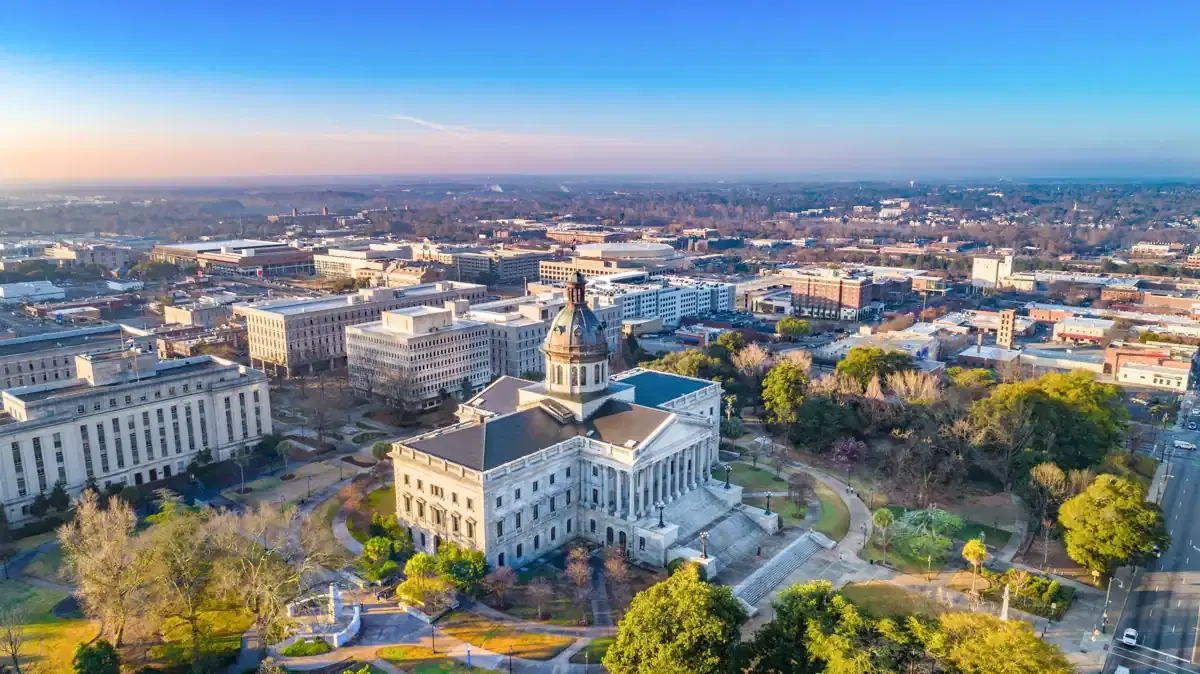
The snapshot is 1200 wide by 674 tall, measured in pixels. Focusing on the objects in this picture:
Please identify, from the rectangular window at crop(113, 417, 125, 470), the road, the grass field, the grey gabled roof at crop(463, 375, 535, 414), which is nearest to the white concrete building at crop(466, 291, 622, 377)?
the grey gabled roof at crop(463, 375, 535, 414)

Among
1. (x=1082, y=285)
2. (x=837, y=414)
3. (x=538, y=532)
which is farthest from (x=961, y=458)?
(x=1082, y=285)

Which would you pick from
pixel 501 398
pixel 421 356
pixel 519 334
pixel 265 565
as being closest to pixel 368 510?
pixel 501 398

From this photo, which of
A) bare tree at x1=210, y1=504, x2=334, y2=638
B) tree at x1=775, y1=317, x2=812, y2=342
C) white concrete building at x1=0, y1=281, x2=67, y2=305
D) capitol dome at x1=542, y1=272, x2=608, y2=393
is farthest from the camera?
white concrete building at x1=0, y1=281, x2=67, y2=305

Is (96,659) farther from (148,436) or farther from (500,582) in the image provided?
(148,436)

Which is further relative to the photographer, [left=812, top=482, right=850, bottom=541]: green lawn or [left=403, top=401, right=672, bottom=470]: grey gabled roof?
[left=812, top=482, right=850, bottom=541]: green lawn

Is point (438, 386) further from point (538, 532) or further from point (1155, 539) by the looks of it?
point (1155, 539)

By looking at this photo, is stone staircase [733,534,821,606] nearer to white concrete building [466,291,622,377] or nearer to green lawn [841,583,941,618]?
green lawn [841,583,941,618]
